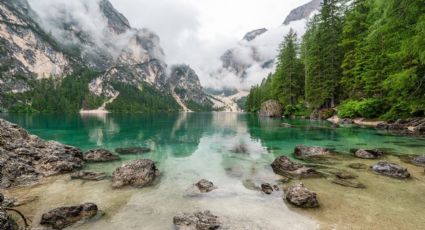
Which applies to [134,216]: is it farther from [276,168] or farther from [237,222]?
[276,168]

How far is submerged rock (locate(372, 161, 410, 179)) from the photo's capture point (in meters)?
13.2

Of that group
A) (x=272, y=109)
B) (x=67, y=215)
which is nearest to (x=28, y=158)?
(x=67, y=215)

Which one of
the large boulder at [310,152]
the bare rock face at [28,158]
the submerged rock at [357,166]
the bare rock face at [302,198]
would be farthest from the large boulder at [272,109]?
the bare rock face at [302,198]

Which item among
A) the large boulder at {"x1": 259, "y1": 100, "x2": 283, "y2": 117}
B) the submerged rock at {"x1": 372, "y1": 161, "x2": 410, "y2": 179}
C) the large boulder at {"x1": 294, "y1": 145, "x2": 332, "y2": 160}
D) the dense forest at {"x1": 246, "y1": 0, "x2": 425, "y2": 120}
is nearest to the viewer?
the submerged rock at {"x1": 372, "y1": 161, "x2": 410, "y2": 179}

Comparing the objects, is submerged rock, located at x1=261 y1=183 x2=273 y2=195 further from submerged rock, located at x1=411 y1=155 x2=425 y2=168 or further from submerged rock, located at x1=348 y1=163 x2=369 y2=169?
submerged rock, located at x1=411 y1=155 x2=425 y2=168

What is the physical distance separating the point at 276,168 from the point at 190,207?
749 centimetres

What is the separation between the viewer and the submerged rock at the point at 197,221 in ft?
26.5

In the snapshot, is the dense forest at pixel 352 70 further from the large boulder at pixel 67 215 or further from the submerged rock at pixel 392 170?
the large boulder at pixel 67 215

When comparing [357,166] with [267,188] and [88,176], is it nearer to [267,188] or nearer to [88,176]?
[267,188]

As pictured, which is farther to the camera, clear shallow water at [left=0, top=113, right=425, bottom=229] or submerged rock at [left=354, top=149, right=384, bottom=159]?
submerged rock at [left=354, top=149, right=384, bottom=159]

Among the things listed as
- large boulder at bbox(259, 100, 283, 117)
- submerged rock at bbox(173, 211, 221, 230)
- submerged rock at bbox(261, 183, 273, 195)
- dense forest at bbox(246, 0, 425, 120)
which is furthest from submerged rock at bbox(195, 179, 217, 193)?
large boulder at bbox(259, 100, 283, 117)

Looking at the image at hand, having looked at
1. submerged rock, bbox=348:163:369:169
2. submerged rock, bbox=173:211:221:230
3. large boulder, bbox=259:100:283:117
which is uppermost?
large boulder, bbox=259:100:283:117

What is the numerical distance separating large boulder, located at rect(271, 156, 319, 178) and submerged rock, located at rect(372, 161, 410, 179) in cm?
360

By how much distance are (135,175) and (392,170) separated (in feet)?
45.9
